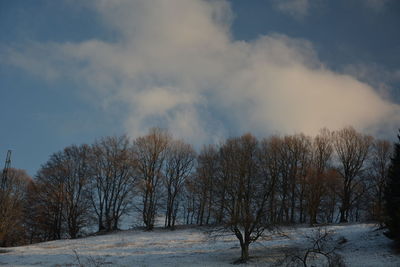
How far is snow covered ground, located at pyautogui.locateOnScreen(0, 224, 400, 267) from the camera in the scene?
85.7 ft

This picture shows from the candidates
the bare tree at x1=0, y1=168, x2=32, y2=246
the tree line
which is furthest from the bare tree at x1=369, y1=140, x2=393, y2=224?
the bare tree at x1=0, y1=168, x2=32, y2=246

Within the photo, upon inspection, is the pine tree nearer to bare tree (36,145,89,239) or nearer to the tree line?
the tree line

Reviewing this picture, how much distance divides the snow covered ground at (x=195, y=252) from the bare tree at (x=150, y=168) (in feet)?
46.2

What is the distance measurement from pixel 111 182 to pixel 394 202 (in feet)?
134

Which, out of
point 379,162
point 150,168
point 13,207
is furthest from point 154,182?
point 379,162

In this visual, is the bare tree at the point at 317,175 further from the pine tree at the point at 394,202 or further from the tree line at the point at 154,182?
the pine tree at the point at 394,202

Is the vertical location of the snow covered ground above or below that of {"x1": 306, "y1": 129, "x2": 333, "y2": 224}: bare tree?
below

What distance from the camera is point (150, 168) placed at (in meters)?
56.7

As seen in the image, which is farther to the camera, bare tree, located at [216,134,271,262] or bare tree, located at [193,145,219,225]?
bare tree, located at [193,145,219,225]

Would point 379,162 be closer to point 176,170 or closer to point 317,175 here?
point 317,175

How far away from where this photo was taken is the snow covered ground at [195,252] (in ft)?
85.7

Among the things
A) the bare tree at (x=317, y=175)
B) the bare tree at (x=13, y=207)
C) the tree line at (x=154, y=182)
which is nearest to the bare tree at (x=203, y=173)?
the tree line at (x=154, y=182)

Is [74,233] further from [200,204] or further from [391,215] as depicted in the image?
[391,215]

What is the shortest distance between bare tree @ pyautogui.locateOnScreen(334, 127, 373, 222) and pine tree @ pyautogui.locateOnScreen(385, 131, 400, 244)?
27240mm
